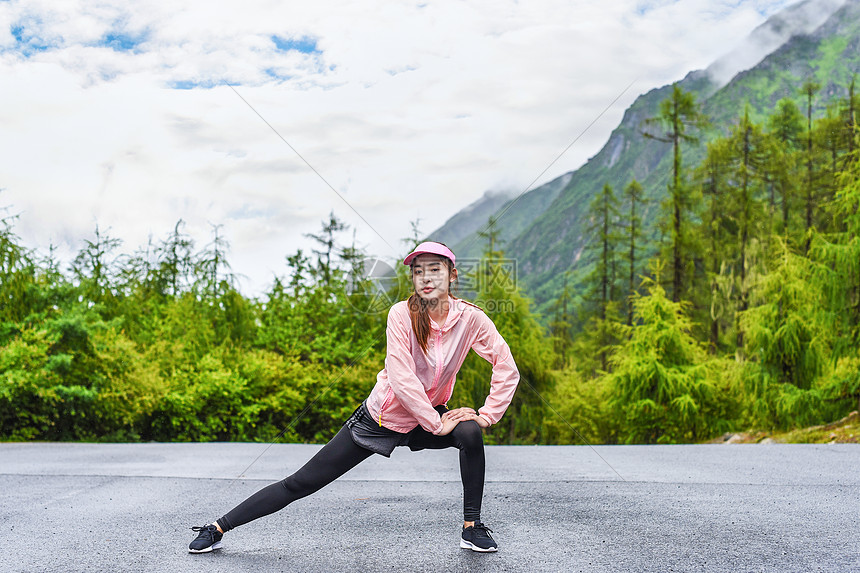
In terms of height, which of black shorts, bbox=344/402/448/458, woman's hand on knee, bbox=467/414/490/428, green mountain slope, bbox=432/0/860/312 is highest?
green mountain slope, bbox=432/0/860/312

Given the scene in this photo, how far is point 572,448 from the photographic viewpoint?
31.7 feet

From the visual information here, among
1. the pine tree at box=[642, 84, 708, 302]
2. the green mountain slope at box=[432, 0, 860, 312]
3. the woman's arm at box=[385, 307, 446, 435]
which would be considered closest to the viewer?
the woman's arm at box=[385, 307, 446, 435]

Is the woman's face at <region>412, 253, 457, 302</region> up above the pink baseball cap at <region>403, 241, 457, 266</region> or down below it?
below

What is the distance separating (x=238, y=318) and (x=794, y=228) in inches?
834

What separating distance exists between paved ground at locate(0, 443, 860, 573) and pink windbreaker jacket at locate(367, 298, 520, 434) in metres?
0.80

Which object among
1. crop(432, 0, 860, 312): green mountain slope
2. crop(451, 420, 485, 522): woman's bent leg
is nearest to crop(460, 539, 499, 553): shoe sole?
crop(451, 420, 485, 522): woman's bent leg

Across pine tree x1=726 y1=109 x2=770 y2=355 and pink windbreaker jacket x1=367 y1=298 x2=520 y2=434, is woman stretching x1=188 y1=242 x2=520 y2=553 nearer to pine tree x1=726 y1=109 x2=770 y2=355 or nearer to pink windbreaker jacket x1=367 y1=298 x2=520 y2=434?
pink windbreaker jacket x1=367 y1=298 x2=520 y2=434

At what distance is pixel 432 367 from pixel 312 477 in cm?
87

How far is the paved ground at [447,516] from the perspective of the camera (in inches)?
143

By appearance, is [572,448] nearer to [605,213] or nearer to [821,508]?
[821,508]

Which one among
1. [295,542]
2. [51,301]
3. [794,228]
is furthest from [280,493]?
[794,228]

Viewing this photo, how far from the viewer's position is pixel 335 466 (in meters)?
3.58

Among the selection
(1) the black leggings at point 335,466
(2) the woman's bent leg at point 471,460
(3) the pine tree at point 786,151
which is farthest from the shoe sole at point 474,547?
(3) the pine tree at point 786,151

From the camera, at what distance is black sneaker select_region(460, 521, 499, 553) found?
3.69 metres
